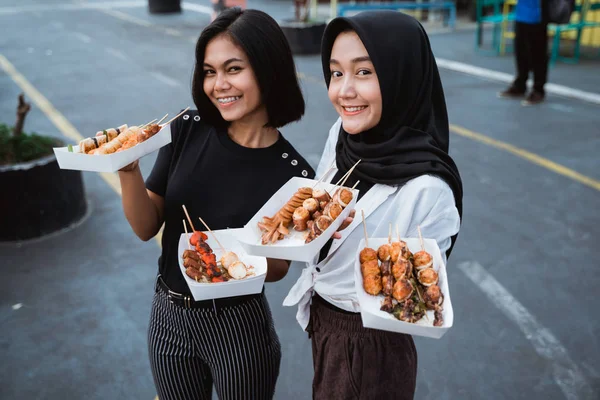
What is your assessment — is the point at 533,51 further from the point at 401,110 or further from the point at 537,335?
the point at 401,110

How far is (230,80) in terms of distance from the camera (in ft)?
6.62

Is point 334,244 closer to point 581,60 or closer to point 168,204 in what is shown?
point 168,204

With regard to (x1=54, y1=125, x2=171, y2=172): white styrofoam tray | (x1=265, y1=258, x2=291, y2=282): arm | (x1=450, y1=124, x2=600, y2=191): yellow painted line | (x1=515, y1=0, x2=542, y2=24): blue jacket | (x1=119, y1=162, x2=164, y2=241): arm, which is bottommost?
(x1=450, y1=124, x2=600, y2=191): yellow painted line

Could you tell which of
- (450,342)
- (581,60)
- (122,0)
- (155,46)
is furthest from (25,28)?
(450,342)

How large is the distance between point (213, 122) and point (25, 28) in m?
16.6

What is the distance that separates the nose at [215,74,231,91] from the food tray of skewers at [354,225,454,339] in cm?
79

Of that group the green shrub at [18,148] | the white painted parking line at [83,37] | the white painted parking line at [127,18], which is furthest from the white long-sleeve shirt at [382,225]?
the white painted parking line at [127,18]

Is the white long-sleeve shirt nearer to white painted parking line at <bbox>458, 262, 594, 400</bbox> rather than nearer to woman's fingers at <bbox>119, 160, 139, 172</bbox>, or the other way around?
woman's fingers at <bbox>119, 160, 139, 172</bbox>

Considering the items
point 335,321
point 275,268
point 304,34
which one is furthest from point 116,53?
point 335,321

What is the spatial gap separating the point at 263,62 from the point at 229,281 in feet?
2.69

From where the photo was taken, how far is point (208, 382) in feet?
7.25

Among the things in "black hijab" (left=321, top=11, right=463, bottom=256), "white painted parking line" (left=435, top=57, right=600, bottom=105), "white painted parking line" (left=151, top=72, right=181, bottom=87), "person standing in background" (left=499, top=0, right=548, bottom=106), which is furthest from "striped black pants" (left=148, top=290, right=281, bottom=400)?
"white painted parking line" (left=151, top=72, right=181, bottom=87)

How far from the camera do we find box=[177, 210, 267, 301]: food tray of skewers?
175cm

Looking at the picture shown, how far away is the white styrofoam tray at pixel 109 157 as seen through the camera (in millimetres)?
1843
